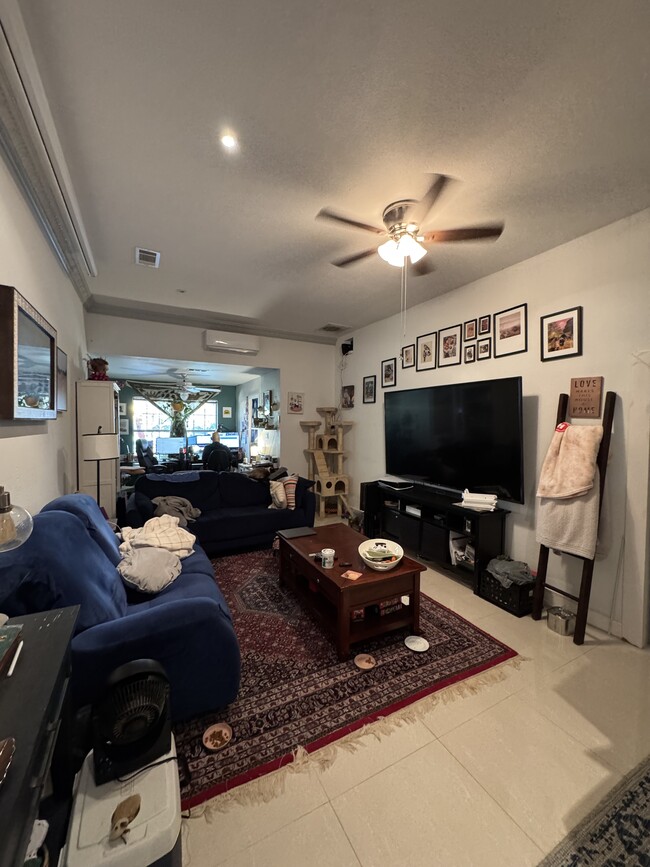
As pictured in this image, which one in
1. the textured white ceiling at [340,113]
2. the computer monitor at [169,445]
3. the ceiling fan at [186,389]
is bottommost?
the computer monitor at [169,445]

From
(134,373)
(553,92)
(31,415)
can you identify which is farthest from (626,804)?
(134,373)

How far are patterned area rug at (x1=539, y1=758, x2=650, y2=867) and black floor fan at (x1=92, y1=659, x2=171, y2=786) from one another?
1296mm

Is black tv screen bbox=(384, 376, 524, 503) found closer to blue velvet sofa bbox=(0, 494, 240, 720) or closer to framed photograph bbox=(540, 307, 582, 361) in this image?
framed photograph bbox=(540, 307, 582, 361)

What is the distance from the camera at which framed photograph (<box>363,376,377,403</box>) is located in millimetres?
4555

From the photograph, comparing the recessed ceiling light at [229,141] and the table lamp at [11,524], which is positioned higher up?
the recessed ceiling light at [229,141]

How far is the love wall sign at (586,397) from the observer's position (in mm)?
2299

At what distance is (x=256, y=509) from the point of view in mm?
3801

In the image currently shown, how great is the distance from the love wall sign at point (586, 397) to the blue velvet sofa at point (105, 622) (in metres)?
2.58

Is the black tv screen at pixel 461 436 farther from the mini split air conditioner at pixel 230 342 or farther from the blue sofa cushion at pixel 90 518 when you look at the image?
the blue sofa cushion at pixel 90 518

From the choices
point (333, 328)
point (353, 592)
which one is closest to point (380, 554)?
point (353, 592)

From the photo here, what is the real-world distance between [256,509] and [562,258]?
3.52 meters

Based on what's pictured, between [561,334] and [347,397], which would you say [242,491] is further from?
[561,334]

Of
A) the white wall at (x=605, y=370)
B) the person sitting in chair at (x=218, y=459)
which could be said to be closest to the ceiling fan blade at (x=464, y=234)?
the white wall at (x=605, y=370)

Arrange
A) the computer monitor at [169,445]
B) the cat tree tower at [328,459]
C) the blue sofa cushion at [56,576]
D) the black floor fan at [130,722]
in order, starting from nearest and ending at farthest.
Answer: the black floor fan at [130,722]
the blue sofa cushion at [56,576]
the cat tree tower at [328,459]
the computer monitor at [169,445]
